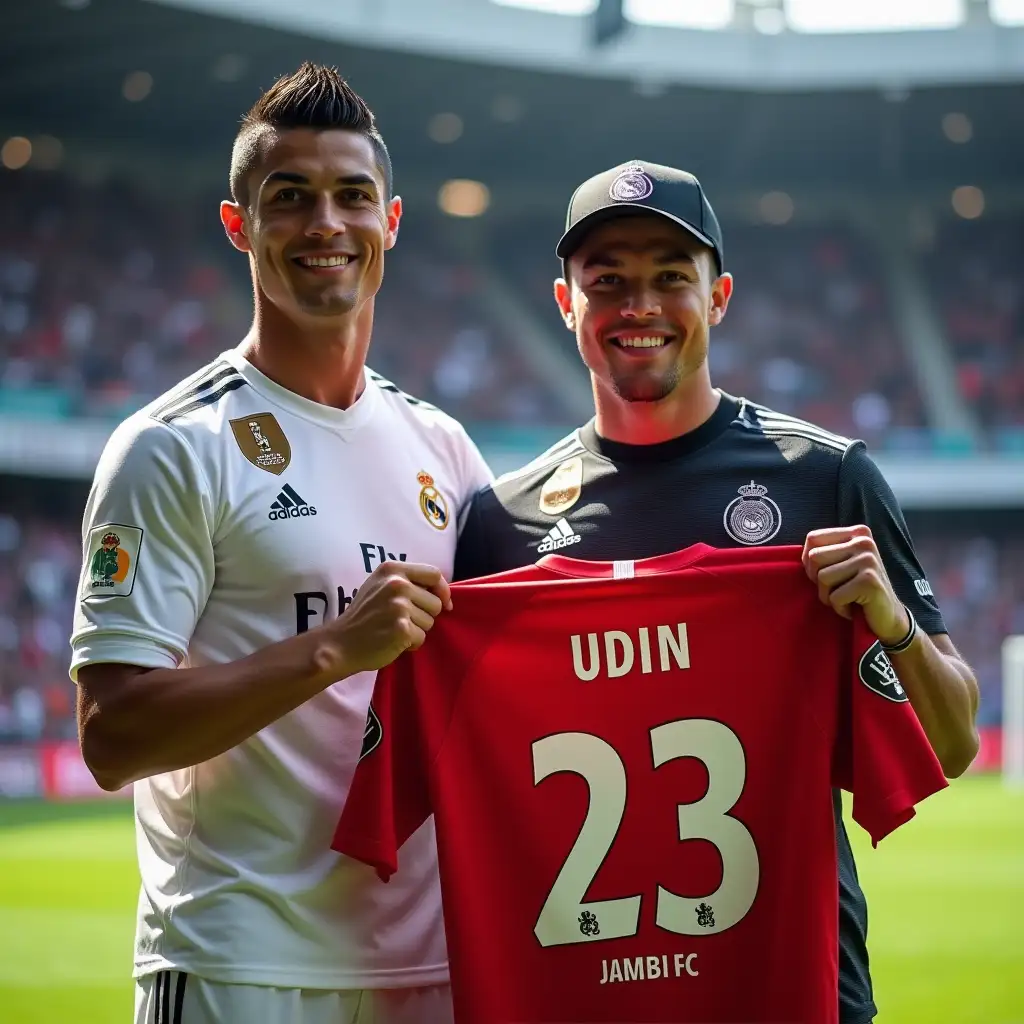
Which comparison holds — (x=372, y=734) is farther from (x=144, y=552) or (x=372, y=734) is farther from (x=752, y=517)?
(x=752, y=517)

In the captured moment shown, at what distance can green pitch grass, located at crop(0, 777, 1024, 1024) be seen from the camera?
6.49m

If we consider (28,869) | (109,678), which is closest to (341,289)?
(109,678)

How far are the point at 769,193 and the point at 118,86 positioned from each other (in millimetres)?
12507

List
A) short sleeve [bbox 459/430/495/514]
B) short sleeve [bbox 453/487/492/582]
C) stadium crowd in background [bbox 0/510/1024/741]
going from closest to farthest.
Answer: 1. short sleeve [bbox 453/487/492/582]
2. short sleeve [bbox 459/430/495/514]
3. stadium crowd in background [bbox 0/510/1024/741]

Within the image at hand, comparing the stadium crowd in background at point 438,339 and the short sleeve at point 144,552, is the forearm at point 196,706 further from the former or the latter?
the stadium crowd in background at point 438,339

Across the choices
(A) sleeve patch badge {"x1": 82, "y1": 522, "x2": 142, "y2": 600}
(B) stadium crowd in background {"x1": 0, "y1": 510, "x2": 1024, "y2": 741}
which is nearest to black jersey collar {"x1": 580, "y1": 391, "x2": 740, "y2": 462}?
(A) sleeve patch badge {"x1": 82, "y1": 522, "x2": 142, "y2": 600}

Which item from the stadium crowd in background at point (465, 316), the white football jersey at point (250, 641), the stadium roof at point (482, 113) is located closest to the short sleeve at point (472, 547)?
A: the white football jersey at point (250, 641)

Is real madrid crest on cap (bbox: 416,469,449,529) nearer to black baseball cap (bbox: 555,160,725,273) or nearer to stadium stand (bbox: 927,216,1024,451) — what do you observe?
black baseball cap (bbox: 555,160,725,273)

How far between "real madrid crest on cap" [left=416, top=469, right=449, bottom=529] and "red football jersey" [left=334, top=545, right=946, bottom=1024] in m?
0.29

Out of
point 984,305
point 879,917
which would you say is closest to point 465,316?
point 984,305

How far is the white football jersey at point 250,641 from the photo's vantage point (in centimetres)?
258

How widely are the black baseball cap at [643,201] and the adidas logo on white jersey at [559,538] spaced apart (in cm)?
65

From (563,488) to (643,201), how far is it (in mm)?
671

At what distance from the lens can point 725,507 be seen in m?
2.93
